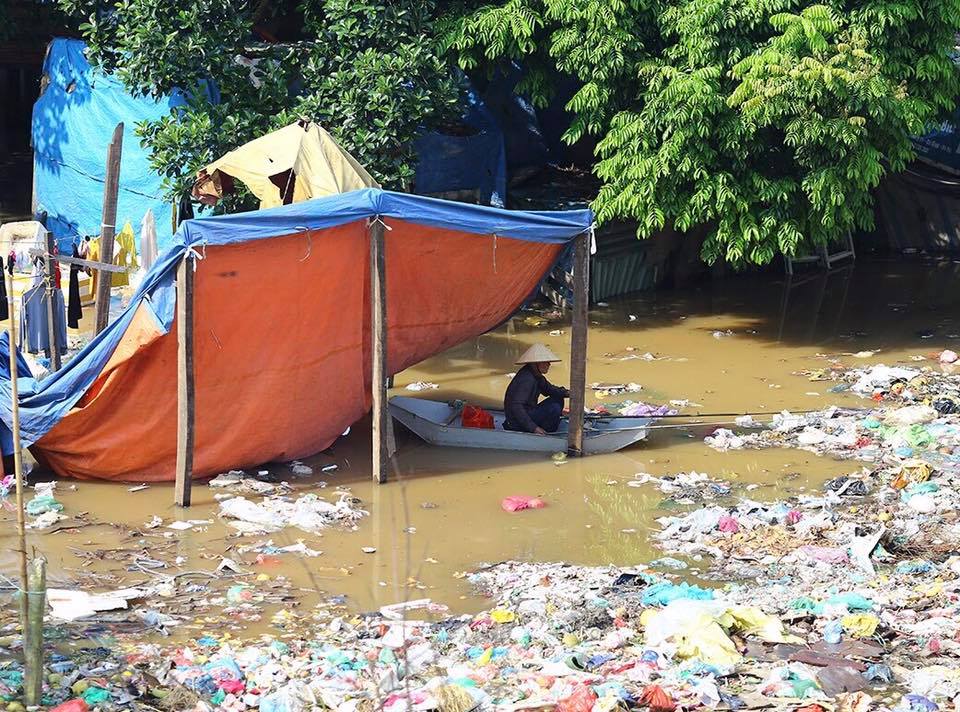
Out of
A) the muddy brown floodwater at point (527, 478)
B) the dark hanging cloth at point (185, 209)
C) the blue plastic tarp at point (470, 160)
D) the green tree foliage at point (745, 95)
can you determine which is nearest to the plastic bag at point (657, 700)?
the muddy brown floodwater at point (527, 478)

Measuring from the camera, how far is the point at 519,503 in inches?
368

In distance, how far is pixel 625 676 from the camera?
627 centimetres

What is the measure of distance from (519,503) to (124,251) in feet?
25.9

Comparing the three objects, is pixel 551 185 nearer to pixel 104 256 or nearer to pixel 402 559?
pixel 104 256

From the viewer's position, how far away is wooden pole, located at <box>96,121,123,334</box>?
10.3 meters

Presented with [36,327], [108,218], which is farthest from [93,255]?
[108,218]

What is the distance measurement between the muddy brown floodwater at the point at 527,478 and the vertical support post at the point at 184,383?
234mm

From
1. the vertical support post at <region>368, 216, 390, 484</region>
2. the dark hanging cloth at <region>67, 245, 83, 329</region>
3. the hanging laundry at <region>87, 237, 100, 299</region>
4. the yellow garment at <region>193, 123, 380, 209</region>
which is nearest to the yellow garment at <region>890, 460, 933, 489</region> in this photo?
the vertical support post at <region>368, 216, 390, 484</region>

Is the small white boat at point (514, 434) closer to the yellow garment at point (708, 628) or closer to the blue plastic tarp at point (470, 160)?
the yellow garment at point (708, 628)

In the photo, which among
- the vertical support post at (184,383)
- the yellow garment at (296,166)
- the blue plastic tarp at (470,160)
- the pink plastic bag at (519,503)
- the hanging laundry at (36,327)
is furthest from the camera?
the blue plastic tarp at (470,160)

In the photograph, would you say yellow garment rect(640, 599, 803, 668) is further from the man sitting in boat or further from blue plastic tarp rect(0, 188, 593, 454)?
blue plastic tarp rect(0, 188, 593, 454)

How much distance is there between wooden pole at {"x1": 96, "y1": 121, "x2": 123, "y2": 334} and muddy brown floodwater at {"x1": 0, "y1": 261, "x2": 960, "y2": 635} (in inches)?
71.6

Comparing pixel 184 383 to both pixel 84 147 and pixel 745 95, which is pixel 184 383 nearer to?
pixel 745 95

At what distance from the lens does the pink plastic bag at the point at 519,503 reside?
9.30 m
